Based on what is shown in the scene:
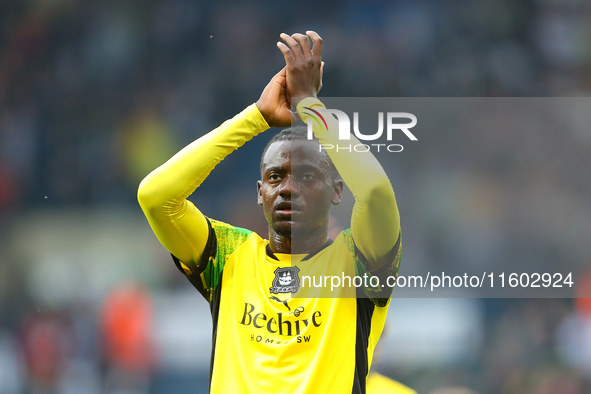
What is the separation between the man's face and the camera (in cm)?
283

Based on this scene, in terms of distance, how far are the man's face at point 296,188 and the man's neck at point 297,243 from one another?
24mm

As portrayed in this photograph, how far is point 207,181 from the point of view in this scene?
7840 mm

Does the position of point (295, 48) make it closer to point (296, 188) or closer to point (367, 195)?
point (296, 188)

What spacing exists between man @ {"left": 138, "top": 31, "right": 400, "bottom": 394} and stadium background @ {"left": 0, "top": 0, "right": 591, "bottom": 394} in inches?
108

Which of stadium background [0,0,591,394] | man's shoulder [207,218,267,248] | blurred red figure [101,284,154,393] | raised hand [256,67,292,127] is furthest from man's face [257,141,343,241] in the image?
blurred red figure [101,284,154,393]

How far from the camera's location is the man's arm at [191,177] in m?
2.77

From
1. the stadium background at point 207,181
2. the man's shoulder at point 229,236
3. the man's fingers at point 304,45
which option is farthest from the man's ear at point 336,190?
the stadium background at point 207,181

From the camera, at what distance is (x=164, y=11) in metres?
10.0

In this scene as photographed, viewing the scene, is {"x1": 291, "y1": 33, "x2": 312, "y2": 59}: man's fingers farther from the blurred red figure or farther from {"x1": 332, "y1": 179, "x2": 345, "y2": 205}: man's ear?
the blurred red figure

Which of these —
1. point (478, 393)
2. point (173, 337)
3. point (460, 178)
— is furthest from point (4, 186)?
point (478, 393)

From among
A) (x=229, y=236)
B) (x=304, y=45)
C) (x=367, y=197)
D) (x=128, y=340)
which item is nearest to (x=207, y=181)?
(x=128, y=340)

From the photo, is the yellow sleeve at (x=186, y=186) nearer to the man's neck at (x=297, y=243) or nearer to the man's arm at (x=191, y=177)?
the man's arm at (x=191, y=177)

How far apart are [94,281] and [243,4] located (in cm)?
507

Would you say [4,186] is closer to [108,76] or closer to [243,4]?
[108,76]
